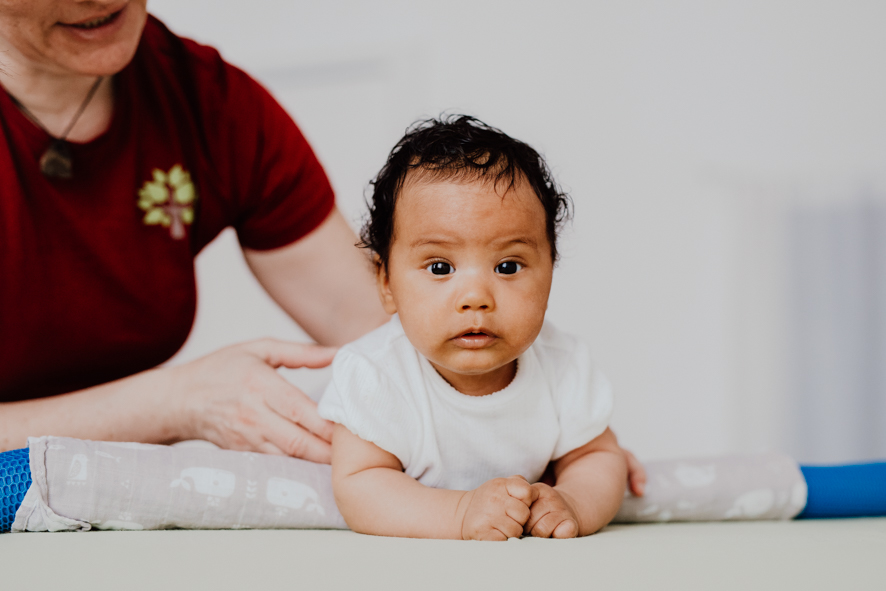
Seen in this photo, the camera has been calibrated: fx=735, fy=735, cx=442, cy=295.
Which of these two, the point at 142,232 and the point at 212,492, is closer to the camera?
the point at 212,492

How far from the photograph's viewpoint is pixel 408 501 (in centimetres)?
78

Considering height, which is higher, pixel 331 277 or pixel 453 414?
pixel 331 277

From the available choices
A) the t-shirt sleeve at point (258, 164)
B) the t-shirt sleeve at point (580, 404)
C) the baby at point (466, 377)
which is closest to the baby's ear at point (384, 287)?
the baby at point (466, 377)

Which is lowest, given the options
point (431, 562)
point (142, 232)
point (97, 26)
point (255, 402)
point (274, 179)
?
point (431, 562)

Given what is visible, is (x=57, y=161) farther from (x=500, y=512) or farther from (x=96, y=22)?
(x=500, y=512)

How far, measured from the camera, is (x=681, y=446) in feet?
9.12

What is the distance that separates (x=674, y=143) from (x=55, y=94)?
7.45 ft

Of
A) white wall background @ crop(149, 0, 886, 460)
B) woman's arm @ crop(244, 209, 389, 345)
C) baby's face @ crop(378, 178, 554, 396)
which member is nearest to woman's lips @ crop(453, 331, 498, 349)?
baby's face @ crop(378, 178, 554, 396)

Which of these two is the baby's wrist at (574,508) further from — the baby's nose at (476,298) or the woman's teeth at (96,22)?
the woman's teeth at (96,22)

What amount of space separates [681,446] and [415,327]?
224 cm

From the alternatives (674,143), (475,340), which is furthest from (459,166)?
(674,143)

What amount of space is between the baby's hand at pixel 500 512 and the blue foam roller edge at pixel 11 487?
0.46m

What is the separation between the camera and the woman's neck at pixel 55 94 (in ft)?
3.12

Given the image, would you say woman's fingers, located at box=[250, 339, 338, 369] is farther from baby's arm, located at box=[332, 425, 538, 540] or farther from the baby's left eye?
the baby's left eye
